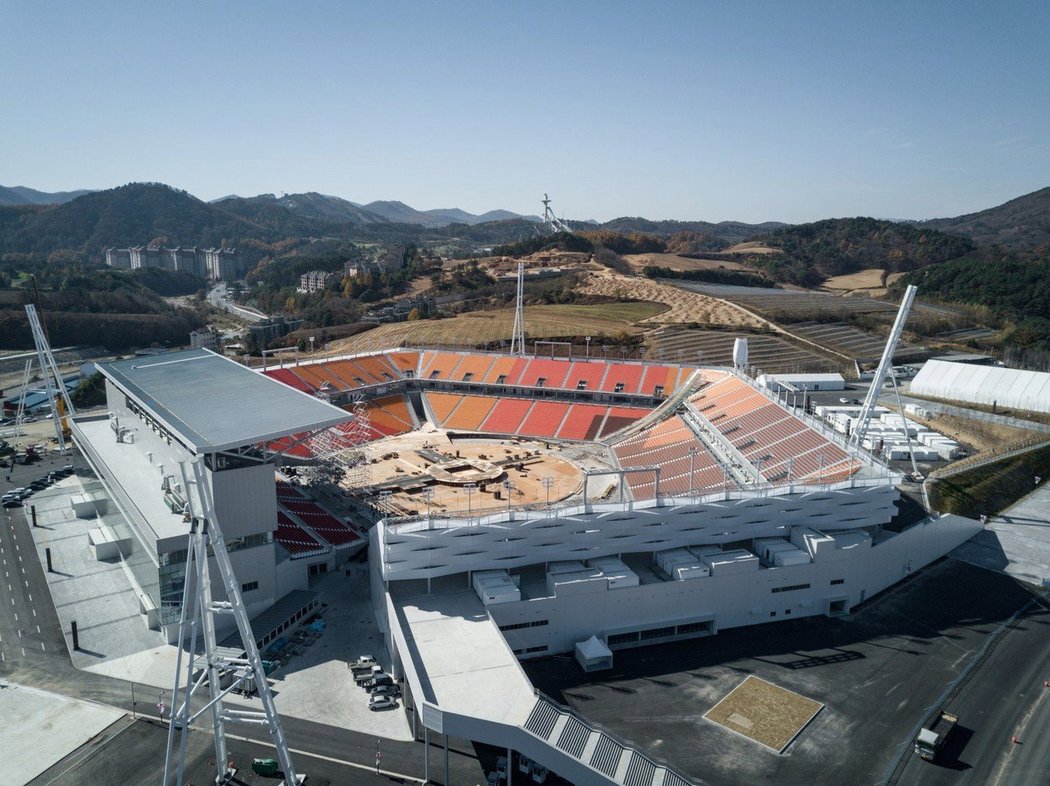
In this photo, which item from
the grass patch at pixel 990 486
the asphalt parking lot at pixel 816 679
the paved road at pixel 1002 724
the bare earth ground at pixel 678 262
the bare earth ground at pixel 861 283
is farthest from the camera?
the bare earth ground at pixel 678 262

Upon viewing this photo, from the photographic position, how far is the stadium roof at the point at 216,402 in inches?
1379

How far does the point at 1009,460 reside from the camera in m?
54.9

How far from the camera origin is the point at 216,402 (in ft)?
133

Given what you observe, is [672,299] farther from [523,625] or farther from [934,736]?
[934,736]

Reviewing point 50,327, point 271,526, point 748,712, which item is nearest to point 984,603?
point 748,712

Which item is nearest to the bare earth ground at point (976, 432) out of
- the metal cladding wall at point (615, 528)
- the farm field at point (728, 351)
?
the farm field at point (728, 351)

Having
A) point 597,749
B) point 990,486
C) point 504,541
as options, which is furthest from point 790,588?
point 990,486

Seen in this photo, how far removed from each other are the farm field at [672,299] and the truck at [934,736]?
7672cm

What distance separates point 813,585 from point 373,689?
22682mm

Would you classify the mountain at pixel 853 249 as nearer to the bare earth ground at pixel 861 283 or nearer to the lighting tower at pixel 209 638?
the bare earth ground at pixel 861 283

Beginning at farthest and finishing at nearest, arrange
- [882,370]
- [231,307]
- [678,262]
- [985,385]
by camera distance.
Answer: [231,307] < [678,262] < [985,385] < [882,370]

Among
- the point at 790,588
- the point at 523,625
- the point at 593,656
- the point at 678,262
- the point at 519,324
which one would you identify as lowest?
the point at 593,656

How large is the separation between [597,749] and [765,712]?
8.48 metres

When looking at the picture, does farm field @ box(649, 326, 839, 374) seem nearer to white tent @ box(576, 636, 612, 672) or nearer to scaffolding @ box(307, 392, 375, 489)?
scaffolding @ box(307, 392, 375, 489)
